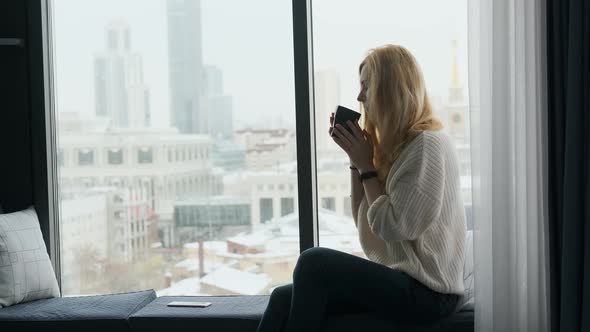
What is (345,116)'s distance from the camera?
244 centimetres

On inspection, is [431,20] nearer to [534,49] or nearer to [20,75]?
[534,49]

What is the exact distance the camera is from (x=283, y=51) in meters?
2.98

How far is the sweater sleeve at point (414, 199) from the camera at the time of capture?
2.14 m

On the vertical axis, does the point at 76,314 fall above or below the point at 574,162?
below

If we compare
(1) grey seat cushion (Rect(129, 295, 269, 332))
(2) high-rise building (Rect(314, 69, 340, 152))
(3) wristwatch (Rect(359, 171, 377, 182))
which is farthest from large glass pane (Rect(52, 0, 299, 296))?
(3) wristwatch (Rect(359, 171, 377, 182))

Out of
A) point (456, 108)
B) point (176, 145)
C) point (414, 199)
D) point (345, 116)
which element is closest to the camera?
point (414, 199)

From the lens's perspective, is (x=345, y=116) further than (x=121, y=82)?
No

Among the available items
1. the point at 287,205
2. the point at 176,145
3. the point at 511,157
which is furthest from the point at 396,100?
the point at 176,145

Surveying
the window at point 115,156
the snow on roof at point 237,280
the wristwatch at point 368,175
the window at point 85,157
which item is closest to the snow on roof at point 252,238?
the snow on roof at point 237,280

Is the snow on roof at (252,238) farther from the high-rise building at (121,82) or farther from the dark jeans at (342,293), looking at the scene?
the dark jeans at (342,293)

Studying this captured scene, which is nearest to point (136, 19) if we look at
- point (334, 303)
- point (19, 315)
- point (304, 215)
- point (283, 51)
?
point (283, 51)

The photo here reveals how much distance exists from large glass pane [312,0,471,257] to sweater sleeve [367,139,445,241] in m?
0.66

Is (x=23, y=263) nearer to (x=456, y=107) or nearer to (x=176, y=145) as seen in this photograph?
(x=176, y=145)

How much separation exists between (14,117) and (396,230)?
1.85 meters
